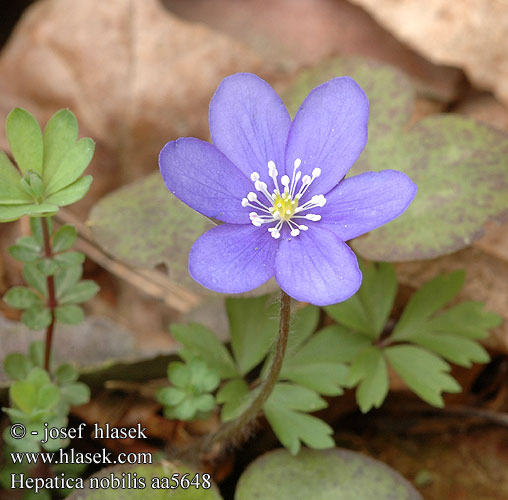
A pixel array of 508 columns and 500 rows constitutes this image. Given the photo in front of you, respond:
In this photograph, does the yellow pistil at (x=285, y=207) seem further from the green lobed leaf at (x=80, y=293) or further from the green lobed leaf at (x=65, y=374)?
the green lobed leaf at (x=65, y=374)

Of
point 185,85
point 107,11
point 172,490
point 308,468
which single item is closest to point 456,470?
point 308,468

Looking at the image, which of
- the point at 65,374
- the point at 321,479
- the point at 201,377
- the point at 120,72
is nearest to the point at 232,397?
the point at 201,377

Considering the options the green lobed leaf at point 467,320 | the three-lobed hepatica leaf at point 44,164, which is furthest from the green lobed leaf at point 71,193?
the green lobed leaf at point 467,320

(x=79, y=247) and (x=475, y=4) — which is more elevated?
(x=475, y=4)

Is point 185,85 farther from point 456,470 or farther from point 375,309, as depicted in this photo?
point 456,470

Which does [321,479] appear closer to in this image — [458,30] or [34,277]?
[34,277]

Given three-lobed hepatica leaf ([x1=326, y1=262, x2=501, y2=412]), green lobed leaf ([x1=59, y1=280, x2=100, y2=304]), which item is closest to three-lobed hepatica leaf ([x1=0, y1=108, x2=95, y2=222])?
green lobed leaf ([x1=59, y1=280, x2=100, y2=304])
